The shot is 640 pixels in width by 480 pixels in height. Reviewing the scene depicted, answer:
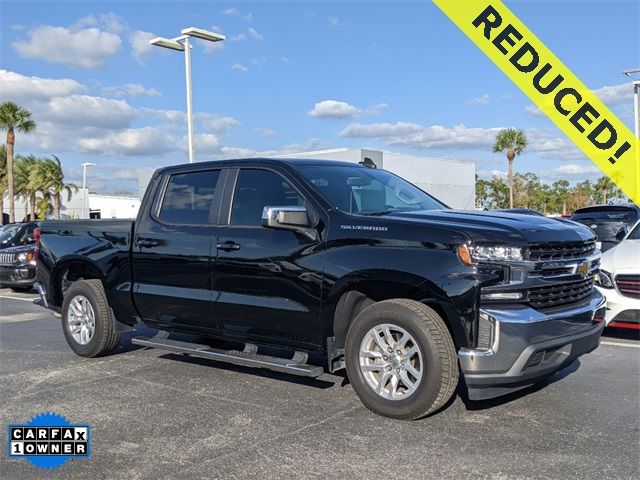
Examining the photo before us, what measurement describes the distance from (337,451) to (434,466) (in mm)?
621

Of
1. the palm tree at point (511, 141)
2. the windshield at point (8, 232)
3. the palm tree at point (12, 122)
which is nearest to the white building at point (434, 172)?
the palm tree at point (511, 141)

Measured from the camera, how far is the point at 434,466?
3.81 metres

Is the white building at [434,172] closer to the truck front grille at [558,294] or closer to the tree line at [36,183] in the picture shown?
the tree line at [36,183]

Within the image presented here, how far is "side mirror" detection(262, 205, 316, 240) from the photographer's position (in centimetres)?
499

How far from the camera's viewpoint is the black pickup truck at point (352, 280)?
4340 mm

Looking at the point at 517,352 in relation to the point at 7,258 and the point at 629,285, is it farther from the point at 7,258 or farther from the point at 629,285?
the point at 7,258

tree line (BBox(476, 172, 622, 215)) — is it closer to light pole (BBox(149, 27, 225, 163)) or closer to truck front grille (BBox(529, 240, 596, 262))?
light pole (BBox(149, 27, 225, 163))

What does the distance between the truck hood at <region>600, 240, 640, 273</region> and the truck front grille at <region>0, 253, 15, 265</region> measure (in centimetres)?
1131

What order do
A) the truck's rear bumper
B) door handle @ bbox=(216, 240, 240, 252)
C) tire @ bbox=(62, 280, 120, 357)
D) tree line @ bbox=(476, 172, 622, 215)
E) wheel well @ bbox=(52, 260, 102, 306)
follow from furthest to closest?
tree line @ bbox=(476, 172, 622, 215)
wheel well @ bbox=(52, 260, 102, 306)
tire @ bbox=(62, 280, 120, 357)
door handle @ bbox=(216, 240, 240, 252)
the truck's rear bumper

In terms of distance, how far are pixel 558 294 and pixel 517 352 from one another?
2.16 ft

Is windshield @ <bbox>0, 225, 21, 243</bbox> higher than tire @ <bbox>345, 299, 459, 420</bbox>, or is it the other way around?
windshield @ <bbox>0, 225, 21, 243</bbox>

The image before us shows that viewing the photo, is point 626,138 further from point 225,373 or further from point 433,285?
point 225,373

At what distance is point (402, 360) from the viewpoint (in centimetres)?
464

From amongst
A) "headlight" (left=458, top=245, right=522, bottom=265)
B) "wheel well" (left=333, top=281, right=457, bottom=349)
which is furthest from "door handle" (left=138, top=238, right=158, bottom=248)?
"headlight" (left=458, top=245, right=522, bottom=265)
